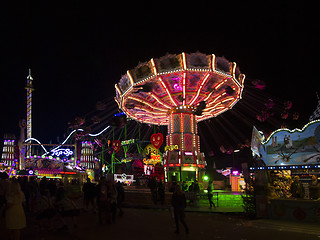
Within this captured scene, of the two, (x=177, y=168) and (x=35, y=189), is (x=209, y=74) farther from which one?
(x=35, y=189)

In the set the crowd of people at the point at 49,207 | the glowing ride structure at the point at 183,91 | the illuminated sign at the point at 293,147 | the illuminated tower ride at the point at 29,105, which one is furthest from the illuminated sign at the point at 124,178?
the illuminated tower ride at the point at 29,105

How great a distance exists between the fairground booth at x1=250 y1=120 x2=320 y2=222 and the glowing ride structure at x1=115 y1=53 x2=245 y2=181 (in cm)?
704

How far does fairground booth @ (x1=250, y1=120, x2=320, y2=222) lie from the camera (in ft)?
36.7

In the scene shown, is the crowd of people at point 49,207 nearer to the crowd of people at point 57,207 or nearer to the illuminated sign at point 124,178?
the crowd of people at point 57,207

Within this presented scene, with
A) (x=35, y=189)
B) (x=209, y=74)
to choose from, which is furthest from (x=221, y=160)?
(x=35, y=189)

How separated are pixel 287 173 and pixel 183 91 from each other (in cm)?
1209

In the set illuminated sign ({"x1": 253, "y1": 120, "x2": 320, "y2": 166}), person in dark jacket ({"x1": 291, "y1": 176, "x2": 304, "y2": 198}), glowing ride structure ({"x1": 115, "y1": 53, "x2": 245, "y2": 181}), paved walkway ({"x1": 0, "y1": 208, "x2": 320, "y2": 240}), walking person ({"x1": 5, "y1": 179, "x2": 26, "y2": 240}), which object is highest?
glowing ride structure ({"x1": 115, "y1": 53, "x2": 245, "y2": 181})

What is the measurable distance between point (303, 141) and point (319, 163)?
1.55 metres

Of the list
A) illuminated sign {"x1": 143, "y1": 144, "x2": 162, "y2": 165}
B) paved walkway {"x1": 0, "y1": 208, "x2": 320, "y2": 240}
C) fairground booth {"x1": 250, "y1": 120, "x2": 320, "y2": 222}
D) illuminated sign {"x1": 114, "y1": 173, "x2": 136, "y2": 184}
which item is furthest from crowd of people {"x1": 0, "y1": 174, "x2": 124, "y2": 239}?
illuminated sign {"x1": 143, "y1": 144, "x2": 162, "y2": 165}

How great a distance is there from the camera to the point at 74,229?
30.0 ft

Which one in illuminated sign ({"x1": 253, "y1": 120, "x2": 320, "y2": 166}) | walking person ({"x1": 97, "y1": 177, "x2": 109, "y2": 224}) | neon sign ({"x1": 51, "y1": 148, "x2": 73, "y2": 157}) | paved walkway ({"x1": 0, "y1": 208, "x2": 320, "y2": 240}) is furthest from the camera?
neon sign ({"x1": 51, "y1": 148, "x2": 73, "y2": 157})

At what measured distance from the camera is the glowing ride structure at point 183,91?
24.1 metres

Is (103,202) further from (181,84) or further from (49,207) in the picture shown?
(181,84)

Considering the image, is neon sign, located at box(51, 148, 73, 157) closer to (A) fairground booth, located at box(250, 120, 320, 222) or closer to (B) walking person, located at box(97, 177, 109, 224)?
(A) fairground booth, located at box(250, 120, 320, 222)
